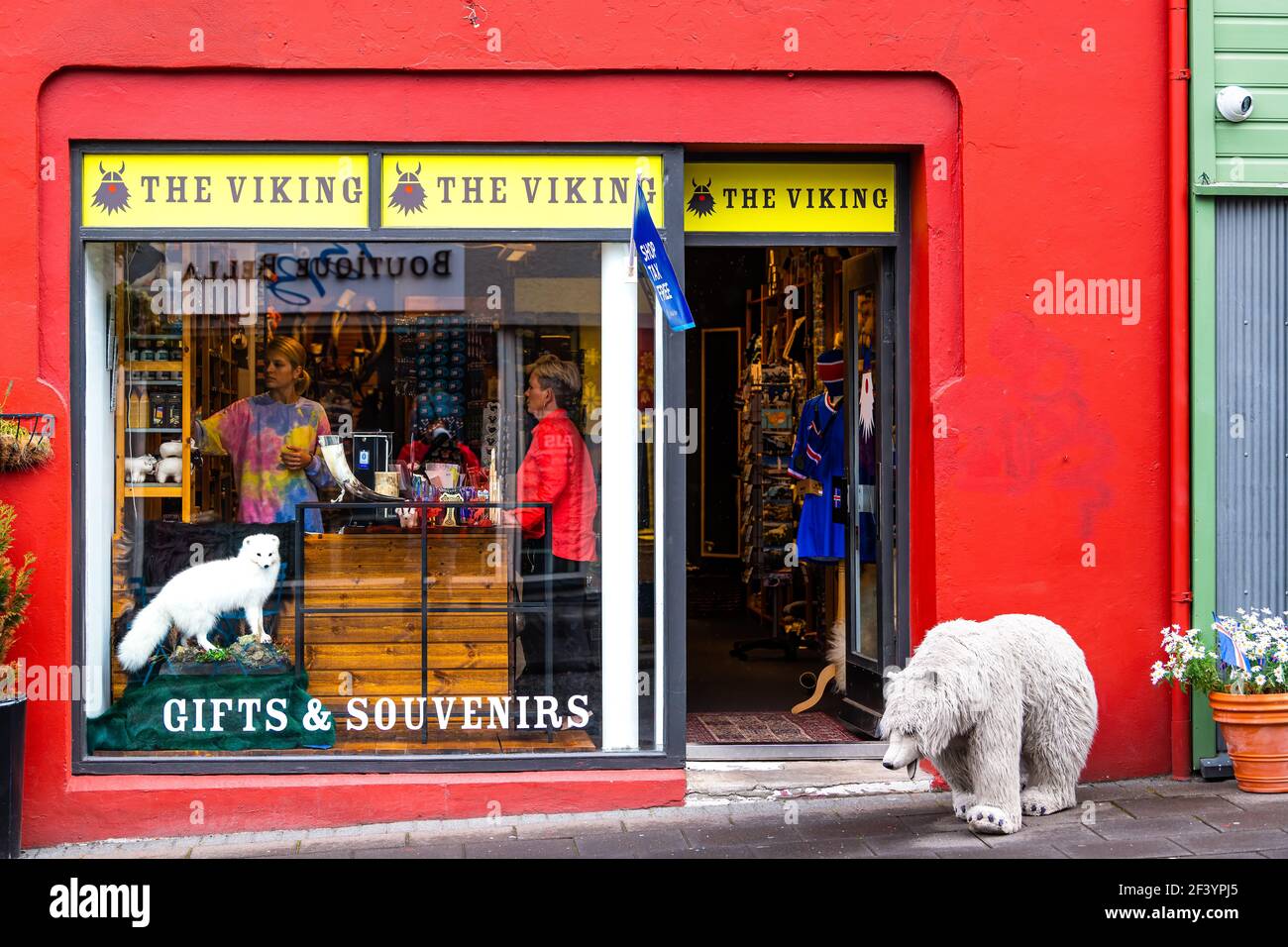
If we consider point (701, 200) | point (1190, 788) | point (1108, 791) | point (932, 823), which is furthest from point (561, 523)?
point (1190, 788)

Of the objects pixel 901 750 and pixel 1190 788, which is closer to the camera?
pixel 901 750

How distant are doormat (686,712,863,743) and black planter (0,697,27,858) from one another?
3726 mm

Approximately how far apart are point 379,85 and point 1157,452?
4639 mm

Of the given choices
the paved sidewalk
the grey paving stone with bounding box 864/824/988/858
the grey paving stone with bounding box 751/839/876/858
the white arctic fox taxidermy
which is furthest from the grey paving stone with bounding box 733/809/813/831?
the white arctic fox taxidermy

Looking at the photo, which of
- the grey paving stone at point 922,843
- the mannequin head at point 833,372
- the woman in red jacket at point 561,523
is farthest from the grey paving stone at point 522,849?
the mannequin head at point 833,372

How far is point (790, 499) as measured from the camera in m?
11.9

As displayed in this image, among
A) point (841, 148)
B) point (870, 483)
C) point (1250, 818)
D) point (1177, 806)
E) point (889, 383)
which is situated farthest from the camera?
point (870, 483)

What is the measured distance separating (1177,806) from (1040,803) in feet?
2.50

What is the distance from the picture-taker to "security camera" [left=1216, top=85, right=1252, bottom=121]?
292 inches

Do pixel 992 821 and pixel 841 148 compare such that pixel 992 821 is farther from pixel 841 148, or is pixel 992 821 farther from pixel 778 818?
pixel 841 148

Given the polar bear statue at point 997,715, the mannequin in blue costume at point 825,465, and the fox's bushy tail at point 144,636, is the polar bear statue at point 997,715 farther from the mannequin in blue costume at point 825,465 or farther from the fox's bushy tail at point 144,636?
the fox's bushy tail at point 144,636

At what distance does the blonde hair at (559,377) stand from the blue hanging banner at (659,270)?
688mm

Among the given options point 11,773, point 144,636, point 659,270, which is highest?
point 659,270
